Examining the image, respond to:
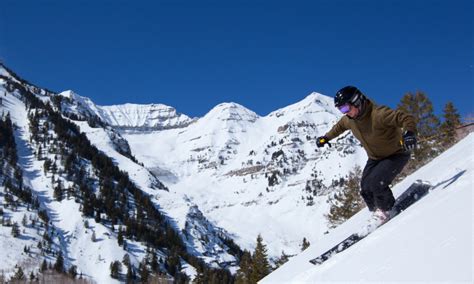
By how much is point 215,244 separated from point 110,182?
47.3 metres

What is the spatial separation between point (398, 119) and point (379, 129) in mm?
392

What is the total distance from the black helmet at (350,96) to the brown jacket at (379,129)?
17 cm

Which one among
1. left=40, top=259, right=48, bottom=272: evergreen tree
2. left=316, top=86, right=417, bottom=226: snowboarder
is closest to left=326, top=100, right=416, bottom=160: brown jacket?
left=316, top=86, right=417, bottom=226: snowboarder

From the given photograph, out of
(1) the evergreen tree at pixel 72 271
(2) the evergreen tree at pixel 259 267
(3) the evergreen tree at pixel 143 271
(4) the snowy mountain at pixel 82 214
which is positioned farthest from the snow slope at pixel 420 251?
(3) the evergreen tree at pixel 143 271

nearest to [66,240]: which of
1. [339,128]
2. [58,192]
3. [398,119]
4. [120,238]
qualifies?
[120,238]

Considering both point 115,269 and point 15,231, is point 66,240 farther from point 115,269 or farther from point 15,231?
point 115,269

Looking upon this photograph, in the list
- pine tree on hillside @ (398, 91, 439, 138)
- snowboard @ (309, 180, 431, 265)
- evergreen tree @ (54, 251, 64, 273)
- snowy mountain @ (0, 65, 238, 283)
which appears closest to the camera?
snowboard @ (309, 180, 431, 265)

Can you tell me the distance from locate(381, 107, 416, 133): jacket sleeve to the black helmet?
1.25ft

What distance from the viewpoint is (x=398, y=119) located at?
591 centimetres

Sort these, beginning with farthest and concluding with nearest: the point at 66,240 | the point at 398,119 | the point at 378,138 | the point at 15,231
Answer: the point at 66,240 → the point at 15,231 → the point at 378,138 → the point at 398,119

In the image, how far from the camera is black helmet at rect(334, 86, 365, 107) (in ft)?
20.5

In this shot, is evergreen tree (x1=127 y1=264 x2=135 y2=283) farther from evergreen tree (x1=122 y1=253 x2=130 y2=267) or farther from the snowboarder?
the snowboarder

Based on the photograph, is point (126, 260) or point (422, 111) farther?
point (126, 260)

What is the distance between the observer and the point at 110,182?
167 meters
